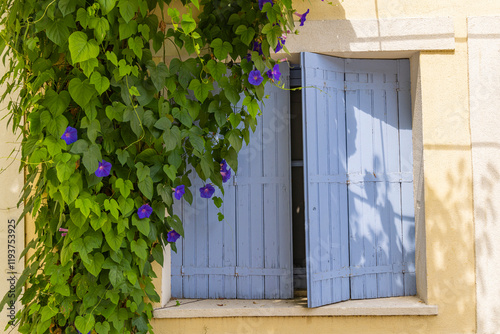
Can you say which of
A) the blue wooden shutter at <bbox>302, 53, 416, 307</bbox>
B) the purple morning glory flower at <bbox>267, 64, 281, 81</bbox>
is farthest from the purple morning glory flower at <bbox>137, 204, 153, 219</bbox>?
the blue wooden shutter at <bbox>302, 53, 416, 307</bbox>

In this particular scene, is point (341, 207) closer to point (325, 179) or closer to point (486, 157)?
point (325, 179)

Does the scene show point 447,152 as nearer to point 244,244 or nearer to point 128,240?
point 244,244

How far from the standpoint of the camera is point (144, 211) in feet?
9.84

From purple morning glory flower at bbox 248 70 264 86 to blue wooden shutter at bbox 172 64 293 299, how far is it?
78 centimetres

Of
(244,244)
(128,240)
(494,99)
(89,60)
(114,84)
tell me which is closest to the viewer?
(89,60)

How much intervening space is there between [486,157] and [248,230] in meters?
1.79

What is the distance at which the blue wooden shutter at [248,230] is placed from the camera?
3.79 meters

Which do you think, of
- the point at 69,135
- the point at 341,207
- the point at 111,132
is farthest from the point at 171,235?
the point at 341,207

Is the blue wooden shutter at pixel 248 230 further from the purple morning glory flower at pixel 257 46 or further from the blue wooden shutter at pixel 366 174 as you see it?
the purple morning glory flower at pixel 257 46

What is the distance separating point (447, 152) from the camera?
3582 millimetres

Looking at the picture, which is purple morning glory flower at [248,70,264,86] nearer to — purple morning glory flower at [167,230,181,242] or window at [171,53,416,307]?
window at [171,53,416,307]

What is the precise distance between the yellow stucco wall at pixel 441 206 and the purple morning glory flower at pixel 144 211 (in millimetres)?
1010

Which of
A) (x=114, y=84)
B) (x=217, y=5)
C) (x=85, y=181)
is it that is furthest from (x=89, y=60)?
(x=217, y=5)

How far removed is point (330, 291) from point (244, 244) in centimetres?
72
